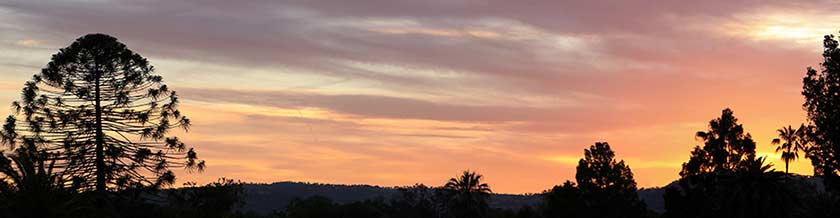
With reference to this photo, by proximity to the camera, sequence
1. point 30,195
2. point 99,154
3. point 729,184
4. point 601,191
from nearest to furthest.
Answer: point 30,195 < point 99,154 < point 729,184 < point 601,191

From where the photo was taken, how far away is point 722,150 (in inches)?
4523

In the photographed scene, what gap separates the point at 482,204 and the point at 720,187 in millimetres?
59348

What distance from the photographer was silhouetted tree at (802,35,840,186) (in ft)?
277

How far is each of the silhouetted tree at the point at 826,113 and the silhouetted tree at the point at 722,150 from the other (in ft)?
87.5

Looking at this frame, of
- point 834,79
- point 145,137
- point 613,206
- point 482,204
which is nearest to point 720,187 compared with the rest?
point 834,79

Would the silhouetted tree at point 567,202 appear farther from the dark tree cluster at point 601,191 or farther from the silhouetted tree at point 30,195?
the silhouetted tree at point 30,195

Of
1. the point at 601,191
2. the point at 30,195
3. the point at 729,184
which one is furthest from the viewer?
the point at 601,191

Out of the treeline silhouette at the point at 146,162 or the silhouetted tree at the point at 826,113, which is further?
the silhouetted tree at the point at 826,113

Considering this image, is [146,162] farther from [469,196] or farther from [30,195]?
[469,196]

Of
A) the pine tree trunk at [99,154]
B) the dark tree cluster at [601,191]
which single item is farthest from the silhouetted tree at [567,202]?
the pine tree trunk at [99,154]

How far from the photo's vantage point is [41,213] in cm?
4131

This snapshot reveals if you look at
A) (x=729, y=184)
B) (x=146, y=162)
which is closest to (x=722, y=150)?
(x=729, y=184)

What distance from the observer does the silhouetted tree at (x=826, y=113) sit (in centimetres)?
8450

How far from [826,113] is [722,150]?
28.5 m
